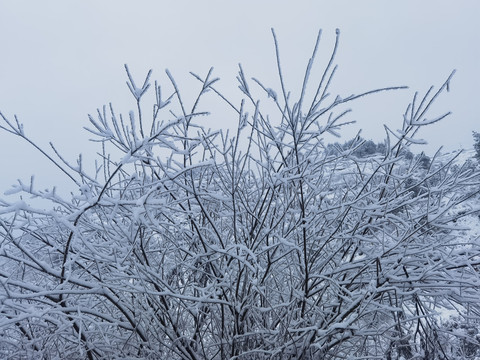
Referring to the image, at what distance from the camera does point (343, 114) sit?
2.50 metres

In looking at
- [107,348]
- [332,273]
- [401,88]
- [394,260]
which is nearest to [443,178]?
[394,260]

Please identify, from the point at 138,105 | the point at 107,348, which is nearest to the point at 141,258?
the point at 107,348

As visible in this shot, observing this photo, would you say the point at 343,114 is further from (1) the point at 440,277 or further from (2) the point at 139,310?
(2) the point at 139,310

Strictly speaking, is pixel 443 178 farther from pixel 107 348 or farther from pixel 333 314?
pixel 107 348

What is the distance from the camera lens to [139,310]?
2855 millimetres

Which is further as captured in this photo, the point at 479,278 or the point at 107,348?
the point at 107,348

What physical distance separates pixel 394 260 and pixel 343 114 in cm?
108

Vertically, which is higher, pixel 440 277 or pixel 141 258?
pixel 141 258

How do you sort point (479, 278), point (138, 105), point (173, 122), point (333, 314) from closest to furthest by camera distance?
point (173, 122) < point (138, 105) < point (479, 278) < point (333, 314)

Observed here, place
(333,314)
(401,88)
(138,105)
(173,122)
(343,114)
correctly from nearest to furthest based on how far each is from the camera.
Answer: (173,122)
(401,88)
(138,105)
(343,114)
(333,314)

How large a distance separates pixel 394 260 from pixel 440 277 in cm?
29

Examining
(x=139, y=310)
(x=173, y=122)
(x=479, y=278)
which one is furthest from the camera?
(x=139, y=310)

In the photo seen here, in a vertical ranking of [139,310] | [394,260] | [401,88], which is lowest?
[139,310]

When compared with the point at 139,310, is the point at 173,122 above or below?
Result: above
